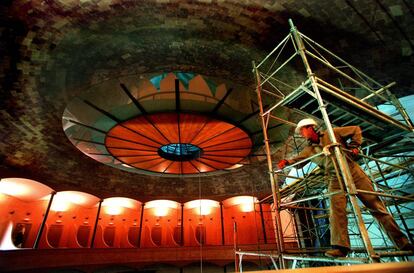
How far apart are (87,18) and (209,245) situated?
1230 cm

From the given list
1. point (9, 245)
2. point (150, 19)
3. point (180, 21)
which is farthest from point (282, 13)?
point (9, 245)

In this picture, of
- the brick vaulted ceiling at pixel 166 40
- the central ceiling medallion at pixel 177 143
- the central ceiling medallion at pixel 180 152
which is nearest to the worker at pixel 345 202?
the brick vaulted ceiling at pixel 166 40

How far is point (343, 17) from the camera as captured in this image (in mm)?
4797

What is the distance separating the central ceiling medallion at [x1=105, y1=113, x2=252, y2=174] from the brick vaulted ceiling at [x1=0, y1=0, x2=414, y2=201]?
1674 mm

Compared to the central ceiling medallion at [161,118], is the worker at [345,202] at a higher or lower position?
lower

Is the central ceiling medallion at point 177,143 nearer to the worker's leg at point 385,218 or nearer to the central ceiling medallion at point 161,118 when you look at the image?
the central ceiling medallion at point 161,118

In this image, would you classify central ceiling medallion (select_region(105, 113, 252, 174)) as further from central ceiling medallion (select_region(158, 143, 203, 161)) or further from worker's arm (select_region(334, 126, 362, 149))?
worker's arm (select_region(334, 126, 362, 149))

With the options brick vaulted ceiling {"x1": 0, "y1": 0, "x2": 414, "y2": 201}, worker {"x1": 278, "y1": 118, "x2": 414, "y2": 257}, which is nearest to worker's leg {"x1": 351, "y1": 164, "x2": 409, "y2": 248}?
worker {"x1": 278, "y1": 118, "x2": 414, "y2": 257}

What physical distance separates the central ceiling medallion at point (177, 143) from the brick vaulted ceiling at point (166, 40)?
1674 millimetres

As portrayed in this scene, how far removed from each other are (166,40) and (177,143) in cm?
475

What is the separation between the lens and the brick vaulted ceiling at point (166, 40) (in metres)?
4.64

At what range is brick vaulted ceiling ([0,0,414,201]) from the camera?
4641 mm

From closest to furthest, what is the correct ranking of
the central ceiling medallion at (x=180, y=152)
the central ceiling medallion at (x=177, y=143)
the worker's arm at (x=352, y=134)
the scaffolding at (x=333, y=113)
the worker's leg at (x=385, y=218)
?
the worker's leg at (x=385, y=218)
the worker's arm at (x=352, y=134)
the scaffolding at (x=333, y=113)
the central ceiling medallion at (x=177, y=143)
the central ceiling medallion at (x=180, y=152)

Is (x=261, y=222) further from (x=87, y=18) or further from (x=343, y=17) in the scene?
(x=87, y=18)
